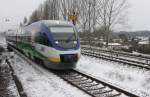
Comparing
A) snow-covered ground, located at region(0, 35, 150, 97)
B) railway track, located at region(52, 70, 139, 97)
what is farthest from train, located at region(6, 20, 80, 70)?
railway track, located at region(52, 70, 139, 97)

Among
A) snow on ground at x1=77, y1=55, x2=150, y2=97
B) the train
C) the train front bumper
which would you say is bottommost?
snow on ground at x1=77, y1=55, x2=150, y2=97

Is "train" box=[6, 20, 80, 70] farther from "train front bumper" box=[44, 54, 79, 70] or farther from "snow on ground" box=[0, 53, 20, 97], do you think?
"snow on ground" box=[0, 53, 20, 97]

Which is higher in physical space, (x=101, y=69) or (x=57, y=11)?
(x=57, y=11)

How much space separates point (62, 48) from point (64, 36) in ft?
2.66

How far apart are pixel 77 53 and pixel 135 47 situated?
54.9ft

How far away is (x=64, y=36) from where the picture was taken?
1524 cm

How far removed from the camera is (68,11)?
52.3m

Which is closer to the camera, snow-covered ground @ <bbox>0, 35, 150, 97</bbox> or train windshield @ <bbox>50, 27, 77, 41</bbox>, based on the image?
snow-covered ground @ <bbox>0, 35, 150, 97</bbox>

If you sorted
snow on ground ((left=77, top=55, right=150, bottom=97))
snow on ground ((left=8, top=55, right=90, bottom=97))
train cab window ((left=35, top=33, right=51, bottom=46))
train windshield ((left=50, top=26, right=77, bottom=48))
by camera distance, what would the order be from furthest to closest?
train cab window ((left=35, top=33, right=51, bottom=46)) < train windshield ((left=50, top=26, right=77, bottom=48)) < snow on ground ((left=77, top=55, right=150, bottom=97)) < snow on ground ((left=8, top=55, right=90, bottom=97))

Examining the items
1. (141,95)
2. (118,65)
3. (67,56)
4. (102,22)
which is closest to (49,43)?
(67,56)

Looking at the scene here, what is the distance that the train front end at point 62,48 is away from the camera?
48.4 ft

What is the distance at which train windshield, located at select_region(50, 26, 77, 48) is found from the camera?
1500cm

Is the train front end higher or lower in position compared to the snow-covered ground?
higher

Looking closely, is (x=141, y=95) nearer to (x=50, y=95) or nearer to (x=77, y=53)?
(x=50, y=95)
